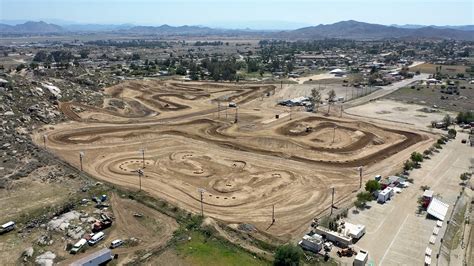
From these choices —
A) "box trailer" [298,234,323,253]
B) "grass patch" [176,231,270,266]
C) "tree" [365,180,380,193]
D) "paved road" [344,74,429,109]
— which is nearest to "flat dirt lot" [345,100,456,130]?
"paved road" [344,74,429,109]

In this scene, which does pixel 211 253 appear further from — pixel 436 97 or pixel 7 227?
pixel 436 97

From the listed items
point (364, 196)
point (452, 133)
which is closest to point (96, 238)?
point (364, 196)

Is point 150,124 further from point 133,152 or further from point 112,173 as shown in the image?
point 112,173

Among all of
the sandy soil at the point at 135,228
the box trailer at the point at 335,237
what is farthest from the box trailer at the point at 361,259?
the sandy soil at the point at 135,228

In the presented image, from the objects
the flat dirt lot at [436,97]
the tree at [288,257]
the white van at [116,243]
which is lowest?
the white van at [116,243]

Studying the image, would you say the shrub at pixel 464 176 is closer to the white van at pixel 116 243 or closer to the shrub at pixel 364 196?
the shrub at pixel 364 196

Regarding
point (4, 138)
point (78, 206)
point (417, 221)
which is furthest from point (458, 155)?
point (4, 138)

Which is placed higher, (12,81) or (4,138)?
(12,81)
